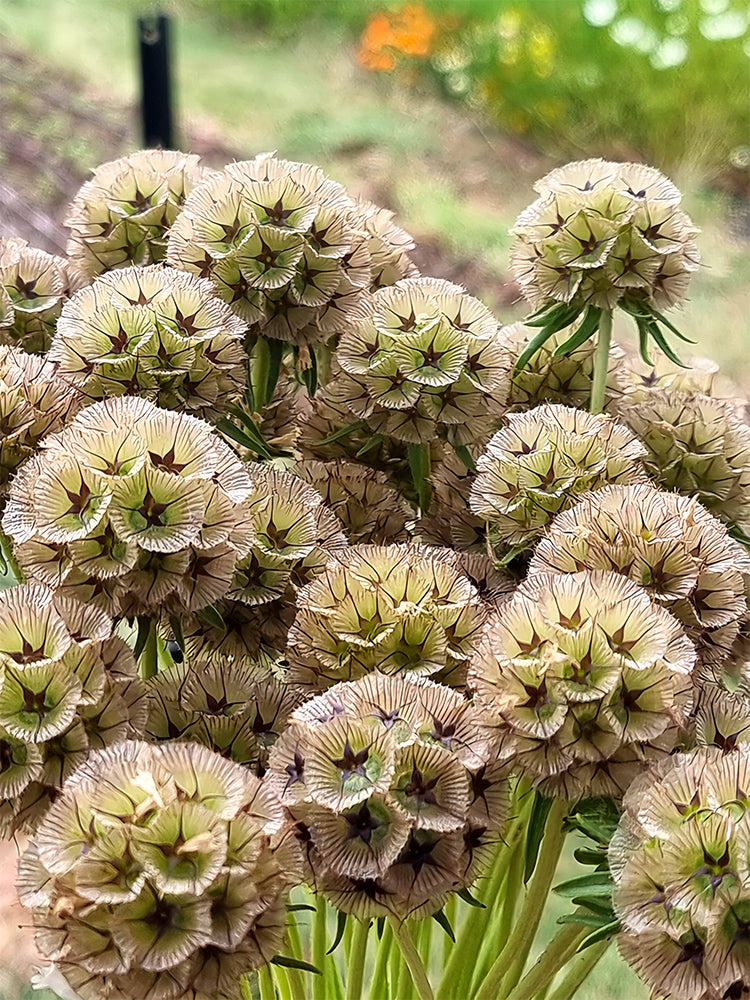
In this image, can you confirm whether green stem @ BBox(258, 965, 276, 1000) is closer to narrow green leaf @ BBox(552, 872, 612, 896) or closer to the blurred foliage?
narrow green leaf @ BBox(552, 872, 612, 896)

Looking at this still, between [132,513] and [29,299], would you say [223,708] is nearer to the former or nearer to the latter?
[132,513]

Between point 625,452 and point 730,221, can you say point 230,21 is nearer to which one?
point 730,221

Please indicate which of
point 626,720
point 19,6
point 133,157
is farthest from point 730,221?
point 626,720

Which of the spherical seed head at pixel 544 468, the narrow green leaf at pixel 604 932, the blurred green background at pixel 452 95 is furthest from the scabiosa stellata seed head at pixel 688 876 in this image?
the blurred green background at pixel 452 95

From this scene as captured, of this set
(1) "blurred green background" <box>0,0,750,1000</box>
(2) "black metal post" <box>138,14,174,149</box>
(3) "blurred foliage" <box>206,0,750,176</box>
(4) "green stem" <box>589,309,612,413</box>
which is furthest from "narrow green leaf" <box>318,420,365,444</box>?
(3) "blurred foliage" <box>206,0,750,176</box>

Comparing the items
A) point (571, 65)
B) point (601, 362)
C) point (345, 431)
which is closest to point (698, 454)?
point (601, 362)

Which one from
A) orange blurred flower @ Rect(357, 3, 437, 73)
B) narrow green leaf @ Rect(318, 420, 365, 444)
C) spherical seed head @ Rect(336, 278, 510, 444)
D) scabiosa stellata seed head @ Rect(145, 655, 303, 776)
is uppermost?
orange blurred flower @ Rect(357, 3, 437, 73)
